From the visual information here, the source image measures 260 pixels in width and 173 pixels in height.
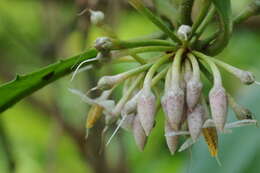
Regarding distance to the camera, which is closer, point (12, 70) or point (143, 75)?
point (143, 75)

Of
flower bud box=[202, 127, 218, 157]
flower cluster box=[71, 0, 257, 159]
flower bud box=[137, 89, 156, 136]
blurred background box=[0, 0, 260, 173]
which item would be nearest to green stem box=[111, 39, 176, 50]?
flower cluster box=[71, 0, 257, 159]

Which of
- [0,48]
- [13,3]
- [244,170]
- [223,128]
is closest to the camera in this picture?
[223,128]

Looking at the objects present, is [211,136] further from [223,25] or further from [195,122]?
[223,25]

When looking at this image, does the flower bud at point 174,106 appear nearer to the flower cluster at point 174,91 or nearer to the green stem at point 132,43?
the flower cluster at point 174,91

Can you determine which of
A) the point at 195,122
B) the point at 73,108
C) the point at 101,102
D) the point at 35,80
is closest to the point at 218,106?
the point at 195,122

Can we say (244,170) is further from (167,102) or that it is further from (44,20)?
(44,20)

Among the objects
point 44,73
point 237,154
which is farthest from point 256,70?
point 44,73
